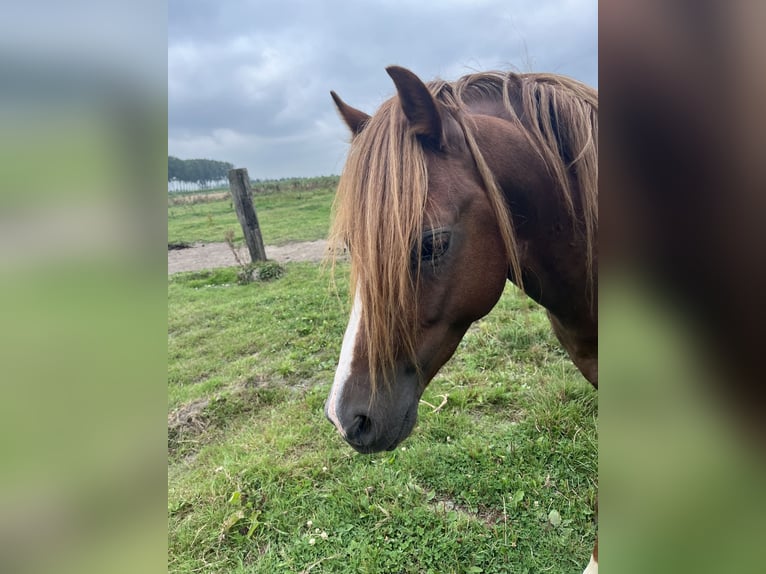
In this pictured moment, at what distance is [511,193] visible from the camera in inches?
53.2

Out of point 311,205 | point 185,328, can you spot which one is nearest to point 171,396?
point 185,328

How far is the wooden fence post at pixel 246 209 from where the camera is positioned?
21.3 ft

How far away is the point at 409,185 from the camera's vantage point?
1.19 meters

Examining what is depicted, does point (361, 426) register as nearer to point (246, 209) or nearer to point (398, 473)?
point (398, 473)

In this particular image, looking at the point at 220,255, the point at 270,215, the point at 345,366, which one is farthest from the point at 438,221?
the point at 270,215

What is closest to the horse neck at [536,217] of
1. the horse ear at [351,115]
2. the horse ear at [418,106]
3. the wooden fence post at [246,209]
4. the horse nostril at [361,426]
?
the horse ear at [418,106]

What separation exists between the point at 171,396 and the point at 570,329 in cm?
307

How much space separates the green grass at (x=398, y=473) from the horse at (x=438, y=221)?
522 mm

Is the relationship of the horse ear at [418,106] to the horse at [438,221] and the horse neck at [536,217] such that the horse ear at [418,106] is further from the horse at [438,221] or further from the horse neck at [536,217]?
the horse neck at [536,217]
